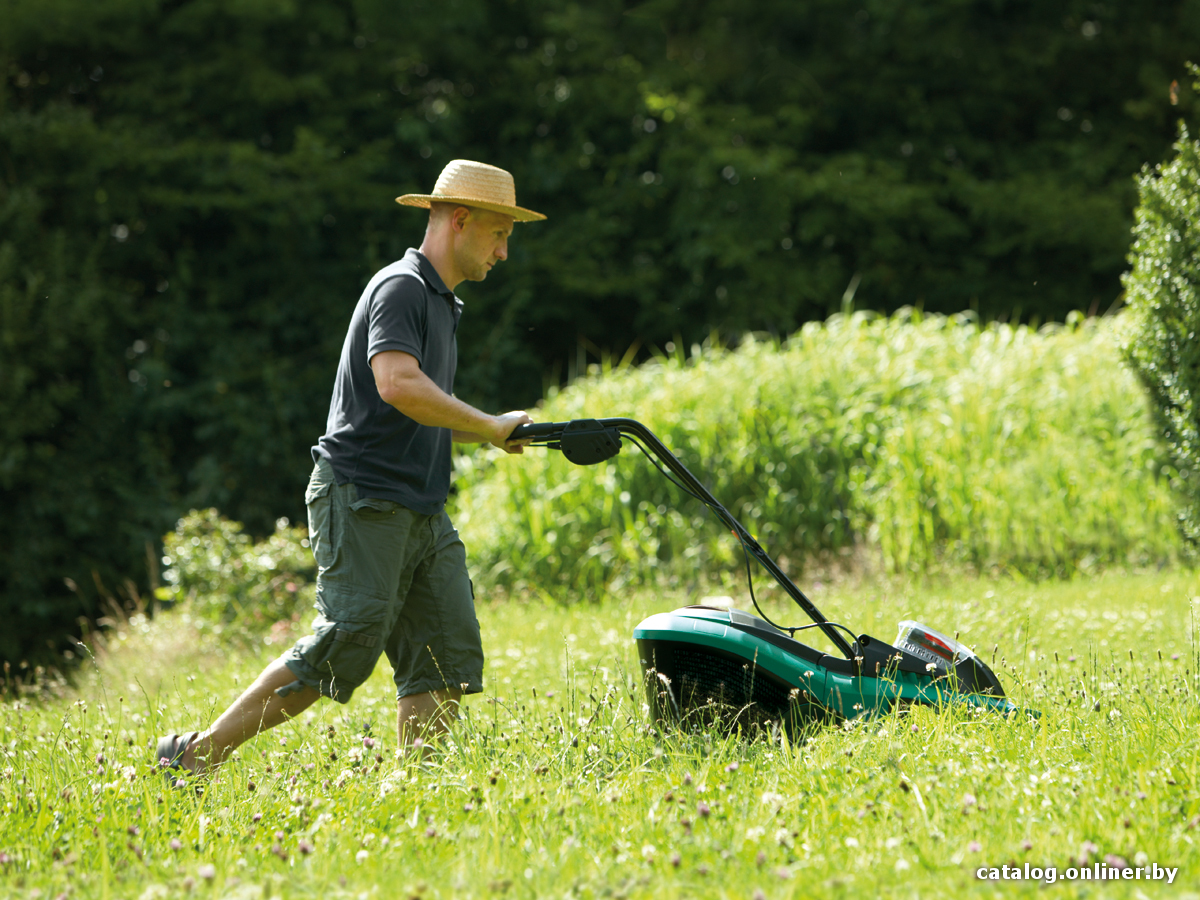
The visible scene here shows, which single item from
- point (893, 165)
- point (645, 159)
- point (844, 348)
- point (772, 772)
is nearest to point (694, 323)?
point (645, 159)

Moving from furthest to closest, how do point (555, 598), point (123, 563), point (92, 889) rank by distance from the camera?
point (123, 563), point (555, 598), point (92, 889)

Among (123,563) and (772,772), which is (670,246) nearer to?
(123,563)

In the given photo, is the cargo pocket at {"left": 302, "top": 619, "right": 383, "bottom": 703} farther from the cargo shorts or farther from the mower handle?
the mower handle

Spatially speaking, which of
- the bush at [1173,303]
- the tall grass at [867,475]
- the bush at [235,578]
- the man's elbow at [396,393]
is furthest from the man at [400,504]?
the bush at [235,578]

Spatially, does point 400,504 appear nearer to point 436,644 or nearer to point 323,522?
point 323,522

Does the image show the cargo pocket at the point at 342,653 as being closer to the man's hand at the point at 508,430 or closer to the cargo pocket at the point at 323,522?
the cargo pocket at the point at 323,522

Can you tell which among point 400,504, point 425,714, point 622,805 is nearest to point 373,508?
point 400,504

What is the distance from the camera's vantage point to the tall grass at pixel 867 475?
24.2 feet

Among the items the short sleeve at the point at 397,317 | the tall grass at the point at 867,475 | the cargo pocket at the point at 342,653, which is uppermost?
the short sleeve at the point at 397,317

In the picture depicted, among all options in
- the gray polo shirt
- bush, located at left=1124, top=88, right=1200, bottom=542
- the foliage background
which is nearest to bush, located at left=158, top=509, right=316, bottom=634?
the gray polo shirt

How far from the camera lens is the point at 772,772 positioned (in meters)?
3.07

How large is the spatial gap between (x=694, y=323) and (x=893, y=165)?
3.43m

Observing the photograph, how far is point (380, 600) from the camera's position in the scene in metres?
3.44

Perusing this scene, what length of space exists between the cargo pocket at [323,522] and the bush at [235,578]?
171 inches
